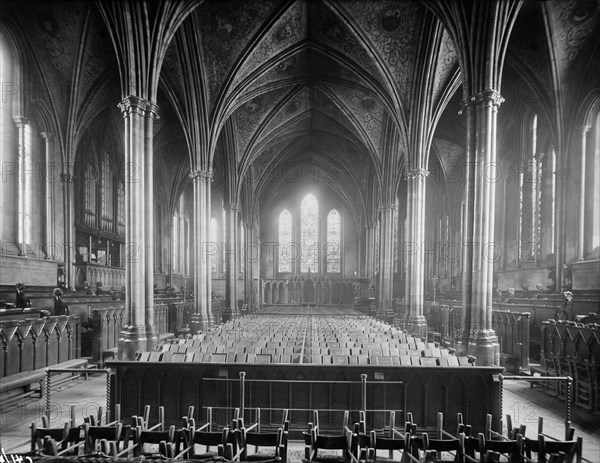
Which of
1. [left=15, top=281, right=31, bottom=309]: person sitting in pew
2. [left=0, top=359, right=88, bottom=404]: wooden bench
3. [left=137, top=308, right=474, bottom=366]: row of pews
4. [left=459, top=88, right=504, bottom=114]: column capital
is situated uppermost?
[left=459, top=88, right=504, bottom=114]: column capital

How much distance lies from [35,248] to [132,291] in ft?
27.8

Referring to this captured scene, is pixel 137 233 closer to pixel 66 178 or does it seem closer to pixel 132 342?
pixel 132 342

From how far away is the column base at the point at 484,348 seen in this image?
930cm

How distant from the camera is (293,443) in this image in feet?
22.2

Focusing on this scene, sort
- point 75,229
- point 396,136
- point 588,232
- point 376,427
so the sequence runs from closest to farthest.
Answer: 1. point 376,427
2. point 588,232
3. point 75,229
4. point 396,136

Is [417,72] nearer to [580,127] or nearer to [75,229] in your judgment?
[580,127]

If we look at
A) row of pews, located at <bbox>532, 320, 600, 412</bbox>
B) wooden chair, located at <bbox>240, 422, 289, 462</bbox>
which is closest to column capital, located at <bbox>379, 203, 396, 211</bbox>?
row of pews, located at <bbox>532, 320, 600, 412</bbox>

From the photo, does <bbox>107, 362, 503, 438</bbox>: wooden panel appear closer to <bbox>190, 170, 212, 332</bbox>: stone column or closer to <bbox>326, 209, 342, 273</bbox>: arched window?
<bbox>190, 170, 212, 332</bbox>: stone column

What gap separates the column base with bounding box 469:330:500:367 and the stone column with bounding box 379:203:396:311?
492 inches

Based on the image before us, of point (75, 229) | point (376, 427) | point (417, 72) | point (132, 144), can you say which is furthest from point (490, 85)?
point (75, 229)

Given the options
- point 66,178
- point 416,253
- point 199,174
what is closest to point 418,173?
point 416,253

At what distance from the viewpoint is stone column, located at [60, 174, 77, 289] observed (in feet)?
58.6

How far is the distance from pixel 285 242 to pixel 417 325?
23.6 m

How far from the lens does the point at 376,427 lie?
23.4 feet
